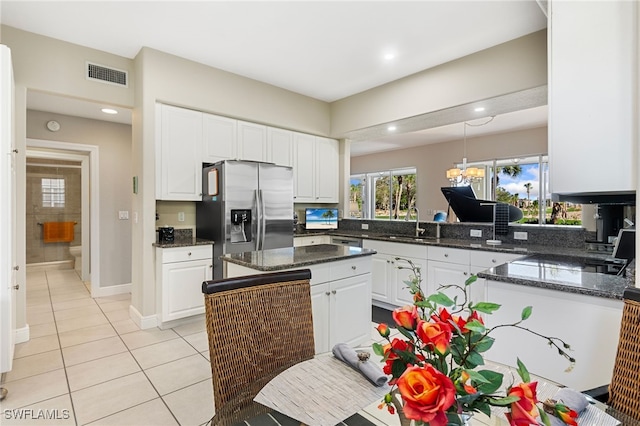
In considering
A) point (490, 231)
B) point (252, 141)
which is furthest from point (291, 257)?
point (490, 231)

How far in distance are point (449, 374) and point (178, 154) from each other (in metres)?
3.66

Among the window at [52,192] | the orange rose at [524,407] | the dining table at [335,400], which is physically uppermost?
the window at [52,192]

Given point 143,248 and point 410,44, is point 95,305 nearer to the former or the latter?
point 143,248

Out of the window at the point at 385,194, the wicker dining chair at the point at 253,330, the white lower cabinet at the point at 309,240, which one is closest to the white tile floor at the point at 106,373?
the wicker dining chair at the point at 253,330

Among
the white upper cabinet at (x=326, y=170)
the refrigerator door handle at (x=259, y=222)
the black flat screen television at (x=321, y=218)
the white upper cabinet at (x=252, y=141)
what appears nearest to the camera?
the refrigerator door handle at (x=259, y=222)

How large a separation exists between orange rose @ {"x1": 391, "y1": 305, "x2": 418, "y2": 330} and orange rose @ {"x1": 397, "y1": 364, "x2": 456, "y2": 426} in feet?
0.51

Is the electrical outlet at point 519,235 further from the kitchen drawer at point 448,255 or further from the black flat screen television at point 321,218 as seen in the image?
the black flat screen television at point 321,218

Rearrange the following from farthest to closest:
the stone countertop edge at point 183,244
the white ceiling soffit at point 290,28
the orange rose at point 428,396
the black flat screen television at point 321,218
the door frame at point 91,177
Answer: the black flat screen television at point 321,218, the door frame at point 91,177, the stone countertop edge at point 183,244, the white ceiling soffit at point 290,28, the orange rose at point 428,396

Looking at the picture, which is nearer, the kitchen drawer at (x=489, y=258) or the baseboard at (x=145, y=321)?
the kitchen drawer at (x=489, y=258)

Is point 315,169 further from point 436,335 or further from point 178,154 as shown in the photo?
point 436,335

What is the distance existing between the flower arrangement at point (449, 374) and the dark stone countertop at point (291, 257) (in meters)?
1.47

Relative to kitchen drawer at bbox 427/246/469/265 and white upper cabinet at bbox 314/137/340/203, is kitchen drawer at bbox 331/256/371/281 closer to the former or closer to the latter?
kitchen drawer at bbox 427/246/469/265

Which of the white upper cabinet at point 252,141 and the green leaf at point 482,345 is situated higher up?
the white upper cabinet at point 252,141

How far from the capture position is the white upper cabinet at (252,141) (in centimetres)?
418
